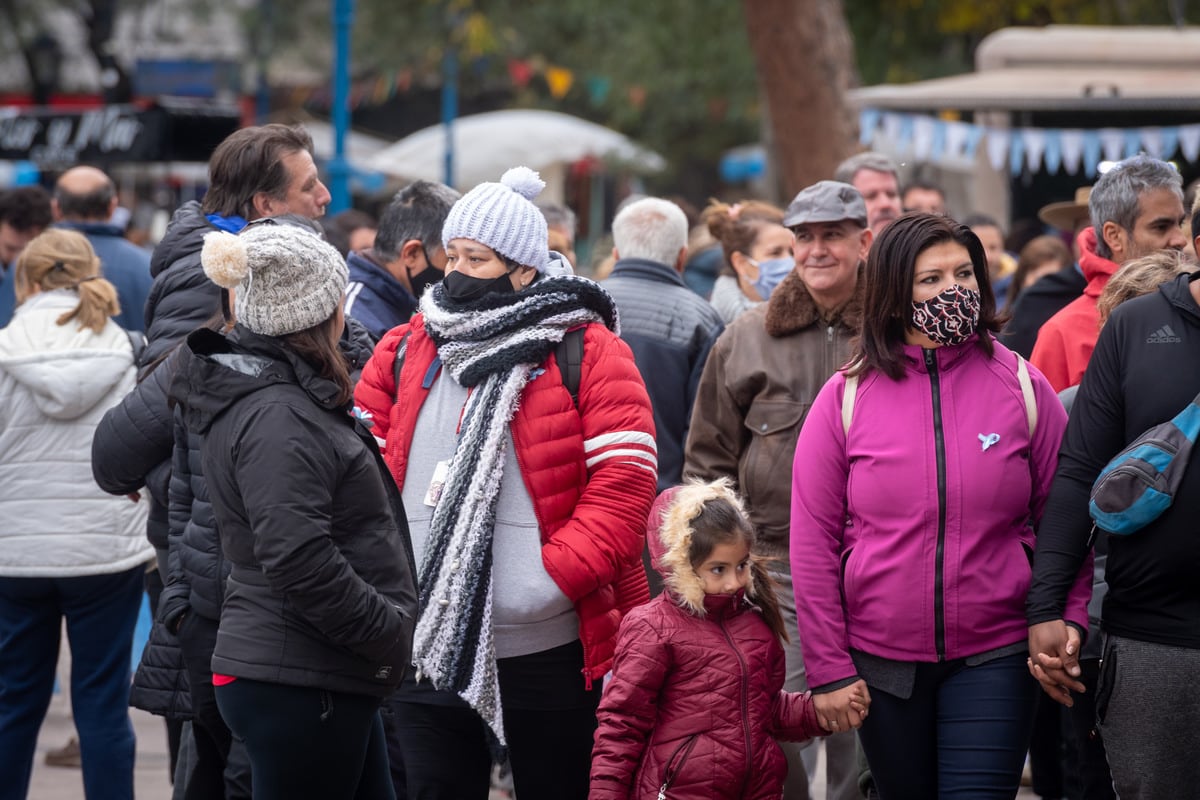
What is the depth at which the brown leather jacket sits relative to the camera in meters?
5.14

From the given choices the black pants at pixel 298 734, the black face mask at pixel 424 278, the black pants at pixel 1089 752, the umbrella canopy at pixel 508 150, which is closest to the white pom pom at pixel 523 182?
the black face mask at pixel 424 278

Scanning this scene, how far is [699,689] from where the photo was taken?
4062 mm

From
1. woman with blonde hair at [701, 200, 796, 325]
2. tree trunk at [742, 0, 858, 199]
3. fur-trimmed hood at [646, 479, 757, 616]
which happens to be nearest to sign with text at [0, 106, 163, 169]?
tree trunk at [742, 0, 858, 199]

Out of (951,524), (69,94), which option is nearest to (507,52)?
(69,94)

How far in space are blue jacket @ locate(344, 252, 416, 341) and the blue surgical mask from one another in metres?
1.73

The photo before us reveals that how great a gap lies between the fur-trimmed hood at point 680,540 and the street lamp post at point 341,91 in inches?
380

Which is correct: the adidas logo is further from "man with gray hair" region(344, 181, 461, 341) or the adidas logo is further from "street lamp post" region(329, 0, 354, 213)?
"street lamp post" region(329, 0, 354, 213)

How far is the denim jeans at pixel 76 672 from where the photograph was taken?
5.60 m

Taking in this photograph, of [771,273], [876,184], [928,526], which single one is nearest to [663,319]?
[771,273]

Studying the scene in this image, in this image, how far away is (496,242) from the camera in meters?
4.41

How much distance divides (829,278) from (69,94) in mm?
34434

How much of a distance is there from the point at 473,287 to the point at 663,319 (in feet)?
5.83

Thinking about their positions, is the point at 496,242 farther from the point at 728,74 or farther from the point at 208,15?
the point at 208,15

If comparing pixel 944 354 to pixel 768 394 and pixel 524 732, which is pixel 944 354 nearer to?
pixel 768 394
